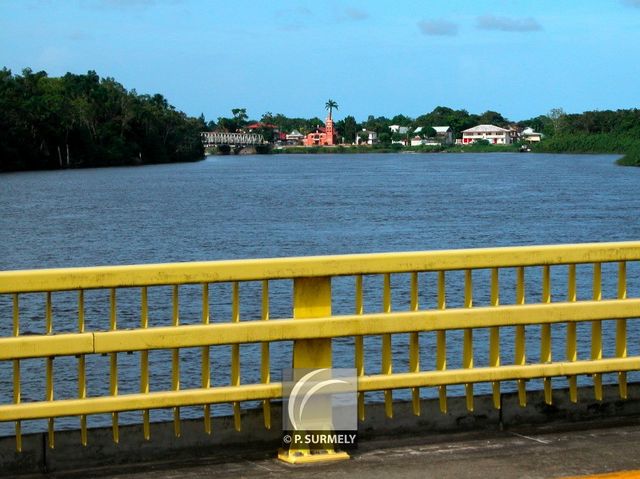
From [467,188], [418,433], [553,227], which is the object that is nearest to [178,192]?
[467,188]

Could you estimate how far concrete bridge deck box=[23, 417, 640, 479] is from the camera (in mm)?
6582

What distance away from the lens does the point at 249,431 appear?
706 cm

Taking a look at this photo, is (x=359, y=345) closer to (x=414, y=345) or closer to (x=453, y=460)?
(x=414, y=345)

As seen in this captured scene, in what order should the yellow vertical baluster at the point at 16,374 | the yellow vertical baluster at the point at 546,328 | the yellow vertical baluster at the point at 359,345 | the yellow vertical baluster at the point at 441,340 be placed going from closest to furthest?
the yellow vertical baluster at the point at 16,374 < the yellow vertical baluster at the point at 359,345 < the yellow vertical baluster at the point at 441,340 < the yellow vertical baluster at the point at 546,328

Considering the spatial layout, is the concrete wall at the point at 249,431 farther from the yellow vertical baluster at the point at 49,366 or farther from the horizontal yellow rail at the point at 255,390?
the horizontal yellow rail at the point at 255,390

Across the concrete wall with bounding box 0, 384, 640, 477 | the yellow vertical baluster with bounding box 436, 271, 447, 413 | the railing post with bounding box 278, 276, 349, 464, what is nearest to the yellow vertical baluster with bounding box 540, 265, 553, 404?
the concrete wall with bounding box 0, 384, 640, 477

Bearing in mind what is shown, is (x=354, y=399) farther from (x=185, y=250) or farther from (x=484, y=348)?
(x=185, y=250)

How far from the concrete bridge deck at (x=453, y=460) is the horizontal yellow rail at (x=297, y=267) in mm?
995

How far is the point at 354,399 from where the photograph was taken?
7137mm

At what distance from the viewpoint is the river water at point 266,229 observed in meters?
18.9

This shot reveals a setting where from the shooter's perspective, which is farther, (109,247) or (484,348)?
(109,247)

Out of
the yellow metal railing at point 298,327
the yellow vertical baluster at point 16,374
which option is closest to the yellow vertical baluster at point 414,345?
the yellow metal railing at point 298,327

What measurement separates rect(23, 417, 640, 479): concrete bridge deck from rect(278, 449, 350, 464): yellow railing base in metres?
0.05

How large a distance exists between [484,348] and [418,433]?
1204cm
